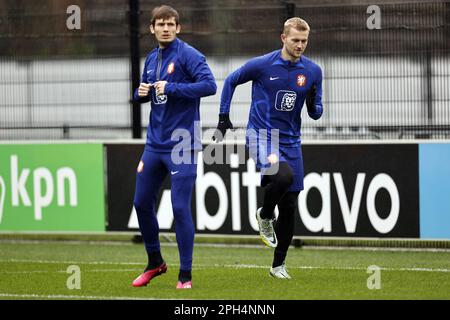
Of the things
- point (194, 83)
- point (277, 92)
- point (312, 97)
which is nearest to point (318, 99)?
point (312, 97)

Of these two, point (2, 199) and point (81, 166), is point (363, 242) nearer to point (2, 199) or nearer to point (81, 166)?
point (81, 166)

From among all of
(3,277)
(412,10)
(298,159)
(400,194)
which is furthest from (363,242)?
(3,277)

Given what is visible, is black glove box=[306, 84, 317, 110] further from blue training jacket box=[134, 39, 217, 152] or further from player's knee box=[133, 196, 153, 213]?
player's knee box=[133, 196, 153, 213]

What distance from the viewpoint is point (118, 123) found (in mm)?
15219

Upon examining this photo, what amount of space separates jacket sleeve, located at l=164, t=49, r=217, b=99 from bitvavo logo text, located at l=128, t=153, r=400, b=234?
4.26m

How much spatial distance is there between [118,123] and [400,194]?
4.15 m

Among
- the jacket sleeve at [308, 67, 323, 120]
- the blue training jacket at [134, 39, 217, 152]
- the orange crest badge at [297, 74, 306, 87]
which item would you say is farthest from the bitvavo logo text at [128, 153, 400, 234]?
the blue training jacket at [134, 39, 217, 152]

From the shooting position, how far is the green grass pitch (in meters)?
9.51

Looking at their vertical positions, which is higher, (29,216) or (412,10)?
(412,10)

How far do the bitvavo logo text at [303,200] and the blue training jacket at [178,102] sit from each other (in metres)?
4.13

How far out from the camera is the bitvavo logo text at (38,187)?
48.0 feet

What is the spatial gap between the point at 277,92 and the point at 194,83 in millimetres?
1102

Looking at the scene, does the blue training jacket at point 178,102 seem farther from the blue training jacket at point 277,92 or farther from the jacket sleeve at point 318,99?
the jacket sleeve at point 318,99
